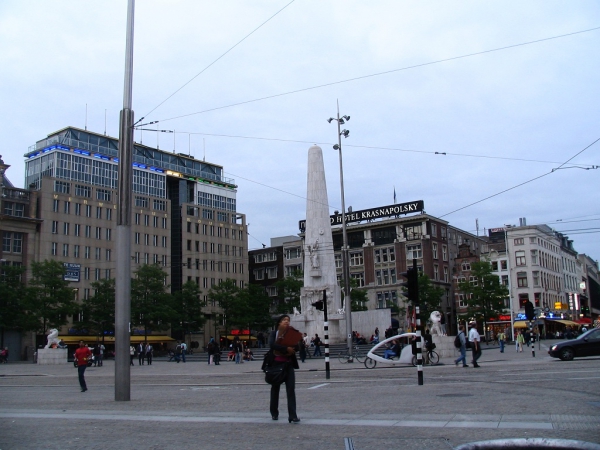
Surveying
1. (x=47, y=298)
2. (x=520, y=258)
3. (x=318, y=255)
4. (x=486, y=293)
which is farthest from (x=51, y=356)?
(x=520, y=258)

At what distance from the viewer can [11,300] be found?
58531 mm

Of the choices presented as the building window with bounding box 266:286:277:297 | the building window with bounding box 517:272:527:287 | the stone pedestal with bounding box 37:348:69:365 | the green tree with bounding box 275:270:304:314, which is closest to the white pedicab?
the stone pedestal with bounding box 37:348:69:365

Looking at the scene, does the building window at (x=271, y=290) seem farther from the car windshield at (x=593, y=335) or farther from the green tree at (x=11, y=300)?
the car windshield at (x=593, y=335)

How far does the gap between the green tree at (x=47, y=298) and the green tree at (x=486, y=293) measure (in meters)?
40.0

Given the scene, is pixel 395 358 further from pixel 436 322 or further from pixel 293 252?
pixel 293 252

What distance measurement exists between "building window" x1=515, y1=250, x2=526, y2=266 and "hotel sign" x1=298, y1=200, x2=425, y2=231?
14.1 metres

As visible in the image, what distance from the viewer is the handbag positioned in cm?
977

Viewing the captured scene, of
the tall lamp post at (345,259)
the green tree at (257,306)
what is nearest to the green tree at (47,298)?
the green tree at (257,306)

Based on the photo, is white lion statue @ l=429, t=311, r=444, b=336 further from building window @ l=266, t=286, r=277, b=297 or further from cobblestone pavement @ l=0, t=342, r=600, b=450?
building window @ l=266, t=286, r=277, b=297

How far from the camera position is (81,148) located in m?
89.2

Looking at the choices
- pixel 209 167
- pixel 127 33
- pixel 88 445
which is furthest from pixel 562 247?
pixel 88 445

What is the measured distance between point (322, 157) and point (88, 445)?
146 feet

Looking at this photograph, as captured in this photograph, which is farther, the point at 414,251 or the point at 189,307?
the point at 414,251

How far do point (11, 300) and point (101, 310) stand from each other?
9836mm
